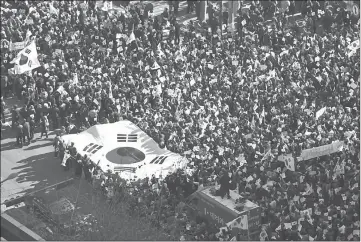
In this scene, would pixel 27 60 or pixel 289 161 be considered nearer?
pixel 289 161

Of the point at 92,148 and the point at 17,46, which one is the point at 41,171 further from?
the point at 17,46

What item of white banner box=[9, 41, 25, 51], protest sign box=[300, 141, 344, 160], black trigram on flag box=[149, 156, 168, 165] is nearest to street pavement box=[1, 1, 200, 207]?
black trigram on flag box=[149, 156, 168, 165]

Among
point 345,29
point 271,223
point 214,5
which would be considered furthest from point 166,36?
point 271,223

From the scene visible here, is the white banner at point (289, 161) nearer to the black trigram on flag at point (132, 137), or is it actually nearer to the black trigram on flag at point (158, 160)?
the black trigram on flag at point (158, 160)

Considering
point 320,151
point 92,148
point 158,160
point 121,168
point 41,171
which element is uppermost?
point 320,151

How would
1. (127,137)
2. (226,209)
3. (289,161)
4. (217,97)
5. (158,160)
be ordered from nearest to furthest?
(226,209), (289,161), (158,160), (127,137), (217,97)

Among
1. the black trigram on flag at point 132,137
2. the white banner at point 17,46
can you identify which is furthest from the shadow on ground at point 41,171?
the white banner at point 17,46

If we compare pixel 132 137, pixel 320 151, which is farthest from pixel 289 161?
pixel 132 137
